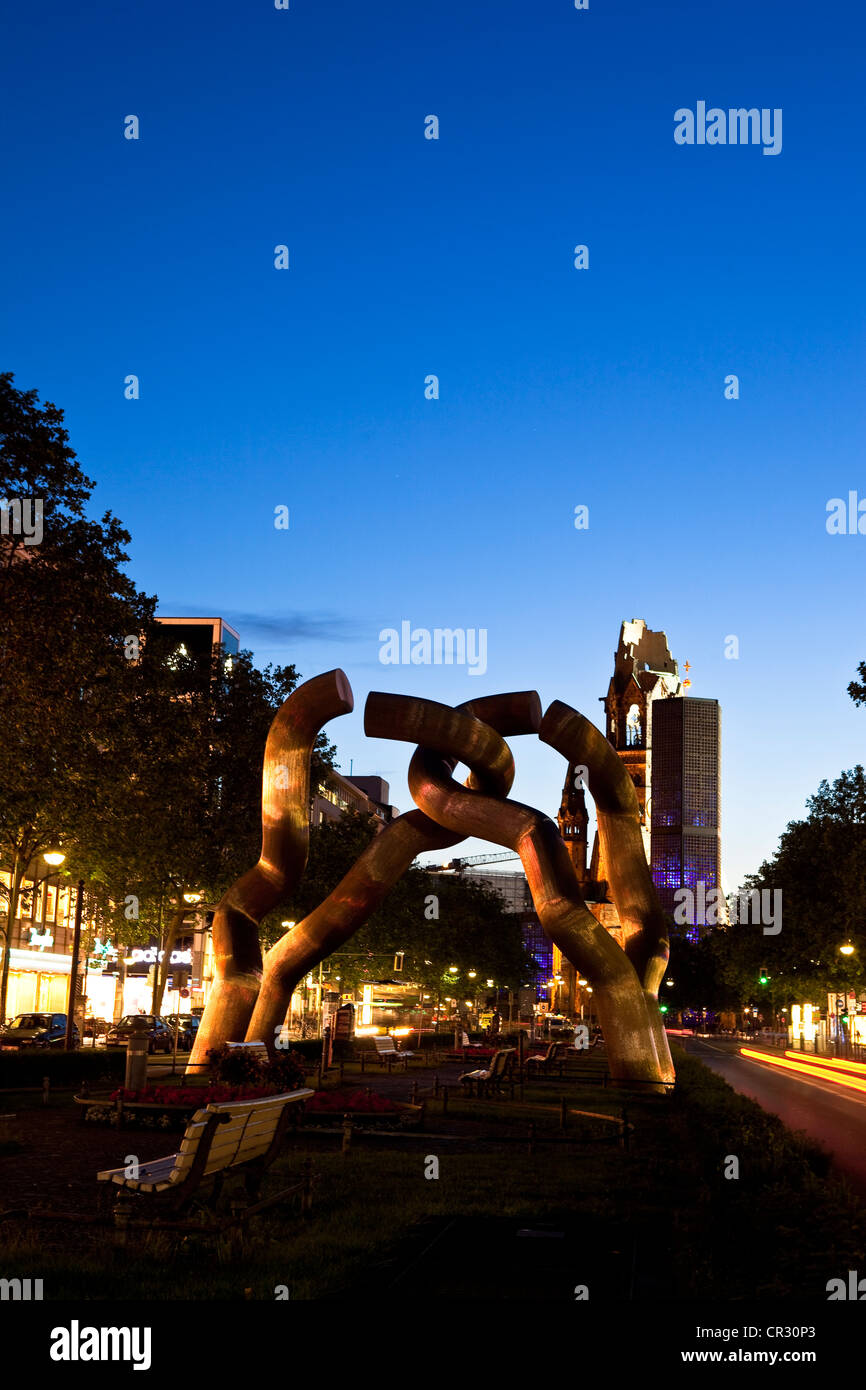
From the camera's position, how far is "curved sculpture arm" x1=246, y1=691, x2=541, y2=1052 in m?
26.7

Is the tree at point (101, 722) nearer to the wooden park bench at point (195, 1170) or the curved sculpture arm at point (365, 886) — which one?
the curved sculpture arm at point (365, 886)

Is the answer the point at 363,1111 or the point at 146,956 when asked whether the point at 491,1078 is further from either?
the point at 146,956

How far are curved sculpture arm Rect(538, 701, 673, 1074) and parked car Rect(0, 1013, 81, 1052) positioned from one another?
75.0 feet

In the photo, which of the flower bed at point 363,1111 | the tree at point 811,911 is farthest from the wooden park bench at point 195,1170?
the tree at point 811,911

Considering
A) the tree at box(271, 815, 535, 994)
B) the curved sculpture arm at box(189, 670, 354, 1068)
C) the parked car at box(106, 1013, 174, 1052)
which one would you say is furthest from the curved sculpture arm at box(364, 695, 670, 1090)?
the parked car at box(106, 1013, 174, 1052)

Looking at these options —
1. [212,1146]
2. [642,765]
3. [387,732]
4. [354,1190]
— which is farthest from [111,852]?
[642,765]

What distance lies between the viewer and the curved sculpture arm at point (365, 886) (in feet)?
87.6

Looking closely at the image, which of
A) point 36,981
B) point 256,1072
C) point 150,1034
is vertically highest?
point 256,1072

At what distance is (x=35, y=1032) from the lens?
1844 inches

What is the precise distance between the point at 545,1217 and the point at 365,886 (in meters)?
17.3

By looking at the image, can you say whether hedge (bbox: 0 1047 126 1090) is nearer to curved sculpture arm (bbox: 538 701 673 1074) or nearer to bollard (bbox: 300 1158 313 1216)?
curved sculpture arm (bbox: 538 701 673 1074)

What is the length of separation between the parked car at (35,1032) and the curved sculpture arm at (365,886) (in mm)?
18764

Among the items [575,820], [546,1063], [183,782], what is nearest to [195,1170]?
[546,1063]
